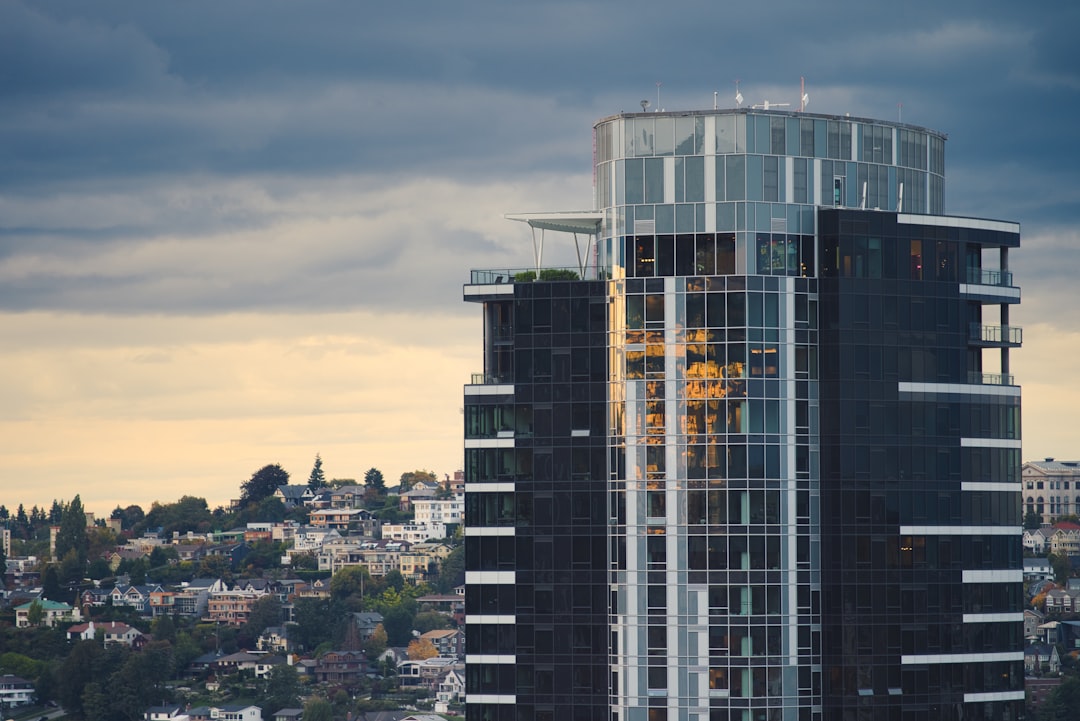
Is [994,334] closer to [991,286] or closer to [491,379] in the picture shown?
[991,286]

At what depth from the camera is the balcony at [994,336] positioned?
144625 mm

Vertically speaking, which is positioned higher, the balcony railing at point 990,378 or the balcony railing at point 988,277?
the balcony railing at point 988,277

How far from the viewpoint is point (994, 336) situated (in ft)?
478

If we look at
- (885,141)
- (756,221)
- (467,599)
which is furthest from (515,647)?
(885,141)

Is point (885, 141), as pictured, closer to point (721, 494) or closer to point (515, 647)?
point (721, 494)

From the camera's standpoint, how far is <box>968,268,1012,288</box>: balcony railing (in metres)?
145

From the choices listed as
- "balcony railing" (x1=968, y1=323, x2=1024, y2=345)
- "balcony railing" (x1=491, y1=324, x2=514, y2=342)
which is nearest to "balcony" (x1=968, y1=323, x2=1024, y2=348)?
"balcony railing" (x1=968, y1=323, x2=1024, y2=345)

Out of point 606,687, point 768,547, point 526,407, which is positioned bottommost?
point 606,687

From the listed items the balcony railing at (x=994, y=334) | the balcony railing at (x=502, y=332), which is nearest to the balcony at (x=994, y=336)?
the balcony railing at (x=994, y=334)

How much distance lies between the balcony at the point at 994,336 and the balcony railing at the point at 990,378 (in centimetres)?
213

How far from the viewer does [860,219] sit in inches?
5566

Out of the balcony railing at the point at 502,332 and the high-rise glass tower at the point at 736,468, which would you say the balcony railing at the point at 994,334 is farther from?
the balcony railing at the point at 502,332

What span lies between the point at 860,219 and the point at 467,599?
37808mm

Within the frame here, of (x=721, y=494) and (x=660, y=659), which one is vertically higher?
(x=721, y=494)
